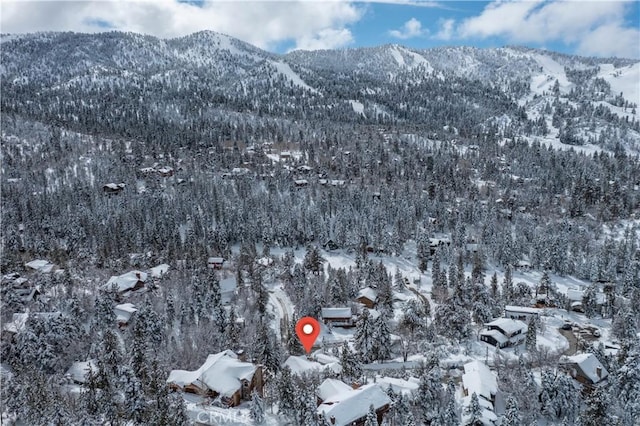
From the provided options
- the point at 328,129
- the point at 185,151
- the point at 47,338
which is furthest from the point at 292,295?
the point at 328,129

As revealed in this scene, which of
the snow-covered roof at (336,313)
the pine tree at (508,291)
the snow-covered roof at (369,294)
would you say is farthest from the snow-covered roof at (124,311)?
Result: the pine tree at (508,291)

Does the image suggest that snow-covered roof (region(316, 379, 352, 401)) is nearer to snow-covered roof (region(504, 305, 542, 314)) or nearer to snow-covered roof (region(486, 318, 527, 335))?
snow-covered roof (region(486, 318, 527, 335))

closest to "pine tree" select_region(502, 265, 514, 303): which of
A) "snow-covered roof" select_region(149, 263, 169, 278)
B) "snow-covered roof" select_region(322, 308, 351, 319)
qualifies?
"snow-covered roof" select_region(322, 308, 351, 319)

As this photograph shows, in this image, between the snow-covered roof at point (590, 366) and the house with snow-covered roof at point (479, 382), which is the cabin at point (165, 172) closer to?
the house with snow-covered roof at point (479, 382)

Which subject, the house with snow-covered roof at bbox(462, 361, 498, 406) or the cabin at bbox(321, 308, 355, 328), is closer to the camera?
the house with snow-covered roof at bbox(462, 361, 498, 406)

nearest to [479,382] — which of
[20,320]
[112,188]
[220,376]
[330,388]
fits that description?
[330,388]

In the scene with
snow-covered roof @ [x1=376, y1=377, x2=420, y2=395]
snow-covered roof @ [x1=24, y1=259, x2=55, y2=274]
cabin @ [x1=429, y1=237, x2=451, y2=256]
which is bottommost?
snow-covered roof @ [x1=376, y1=377, x2=420, y2=395]
